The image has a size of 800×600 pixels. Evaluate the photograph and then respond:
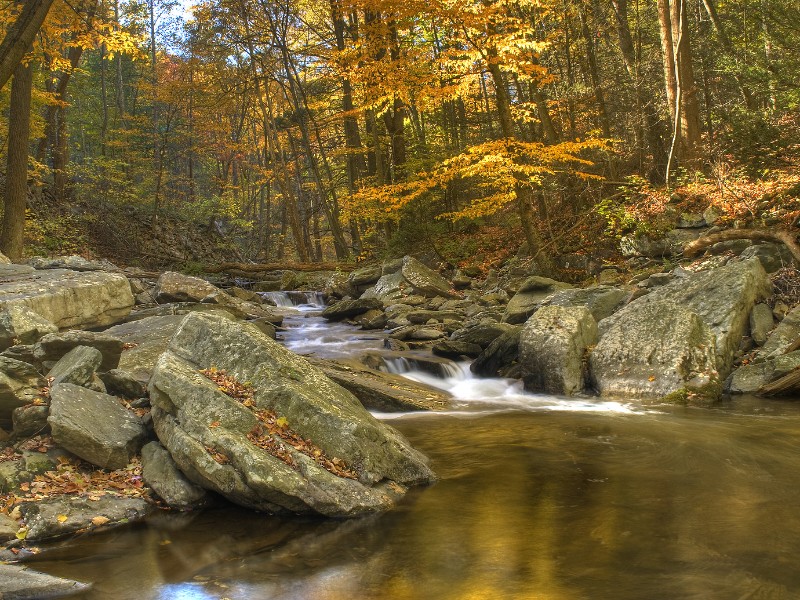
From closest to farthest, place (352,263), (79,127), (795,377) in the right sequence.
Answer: (795,377) < (352,263) < (79,127)

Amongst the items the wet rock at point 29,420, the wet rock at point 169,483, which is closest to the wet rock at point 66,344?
the wet rock at point 29,420

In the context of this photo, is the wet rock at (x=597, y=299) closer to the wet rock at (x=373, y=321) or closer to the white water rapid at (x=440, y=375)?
the white water rapid at (x=440, y=375)

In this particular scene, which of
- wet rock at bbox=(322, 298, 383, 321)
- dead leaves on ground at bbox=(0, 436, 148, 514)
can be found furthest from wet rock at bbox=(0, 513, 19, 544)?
wet rock at bbox=(322, 298, 383, 321)

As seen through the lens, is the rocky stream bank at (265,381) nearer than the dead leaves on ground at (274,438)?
Yes

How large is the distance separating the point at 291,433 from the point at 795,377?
6369 millimetres

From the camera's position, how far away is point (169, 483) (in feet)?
17.9

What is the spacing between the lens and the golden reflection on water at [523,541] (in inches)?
157

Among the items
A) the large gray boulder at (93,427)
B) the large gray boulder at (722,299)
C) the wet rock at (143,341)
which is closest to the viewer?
the large gray boulder at (93,427)

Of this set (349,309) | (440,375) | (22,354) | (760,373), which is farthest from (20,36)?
(760,373)

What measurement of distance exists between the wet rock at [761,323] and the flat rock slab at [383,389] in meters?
4.55

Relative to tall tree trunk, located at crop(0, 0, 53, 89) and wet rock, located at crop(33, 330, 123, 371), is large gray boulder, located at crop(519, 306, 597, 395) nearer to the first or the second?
wet rock, located at crop(33, 330, 123, 371)

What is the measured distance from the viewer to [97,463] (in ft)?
18.3

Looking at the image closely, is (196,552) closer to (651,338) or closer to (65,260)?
(651,338)

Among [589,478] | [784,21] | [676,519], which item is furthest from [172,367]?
[784,21]
